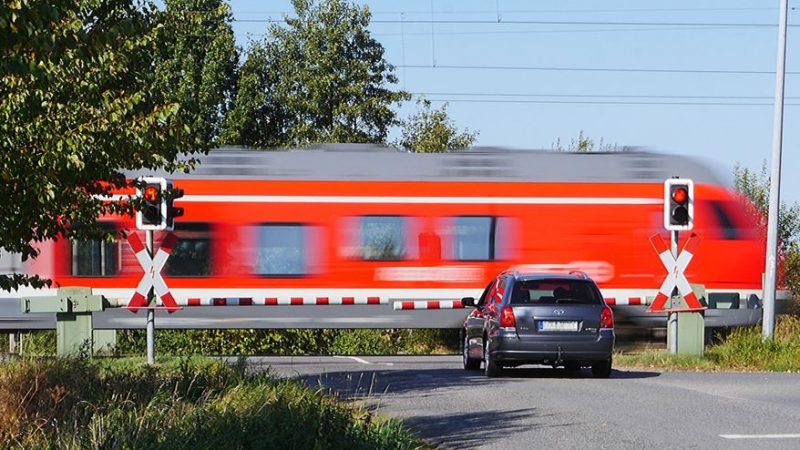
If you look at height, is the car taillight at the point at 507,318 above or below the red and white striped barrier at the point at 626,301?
above

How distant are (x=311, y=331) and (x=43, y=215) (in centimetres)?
1993

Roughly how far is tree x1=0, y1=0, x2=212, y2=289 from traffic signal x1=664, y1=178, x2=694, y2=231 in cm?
985

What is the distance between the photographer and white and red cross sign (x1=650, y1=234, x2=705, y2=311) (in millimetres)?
24312

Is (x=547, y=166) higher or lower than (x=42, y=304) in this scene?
higher

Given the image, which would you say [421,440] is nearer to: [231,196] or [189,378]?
[189,378]

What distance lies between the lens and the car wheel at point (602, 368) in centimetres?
2086

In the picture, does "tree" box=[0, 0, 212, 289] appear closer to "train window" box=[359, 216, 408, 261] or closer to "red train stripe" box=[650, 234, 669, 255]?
"red train stripe" box=[650, 234, 669, 255]

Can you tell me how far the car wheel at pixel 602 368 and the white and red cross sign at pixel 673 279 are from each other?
3528 millimetres

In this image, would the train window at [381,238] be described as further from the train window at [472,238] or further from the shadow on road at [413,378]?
the shadow on road at [413,378]

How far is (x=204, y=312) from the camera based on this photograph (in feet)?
99.1

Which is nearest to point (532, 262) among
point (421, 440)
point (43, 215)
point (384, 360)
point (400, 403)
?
point (384, 360)

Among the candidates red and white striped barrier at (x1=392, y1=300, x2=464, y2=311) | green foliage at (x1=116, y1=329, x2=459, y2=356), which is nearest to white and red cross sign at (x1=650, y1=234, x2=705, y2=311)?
red and white striped barrier at (x1=392, y1=300, x2=464, y2=311)

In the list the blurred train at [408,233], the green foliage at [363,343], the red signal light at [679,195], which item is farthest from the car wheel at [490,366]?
the green foliage at [363,343]

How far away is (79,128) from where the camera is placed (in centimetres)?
1459
